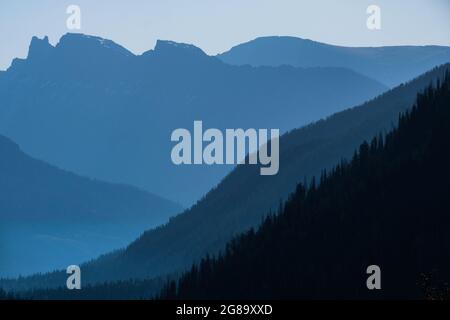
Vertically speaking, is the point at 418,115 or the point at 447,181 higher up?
the point at 418,115

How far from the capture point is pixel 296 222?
473 ft

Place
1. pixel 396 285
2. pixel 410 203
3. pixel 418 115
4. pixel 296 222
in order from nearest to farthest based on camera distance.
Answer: pixel 396 285 → pixel 410 203 → pixel 296 222 → pixel 418 115

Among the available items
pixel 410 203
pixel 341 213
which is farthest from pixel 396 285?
pixel 341 213

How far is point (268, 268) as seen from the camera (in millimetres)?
135125

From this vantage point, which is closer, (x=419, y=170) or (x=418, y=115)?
(x=419, y=170)

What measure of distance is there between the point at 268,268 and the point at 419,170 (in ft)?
80.8
